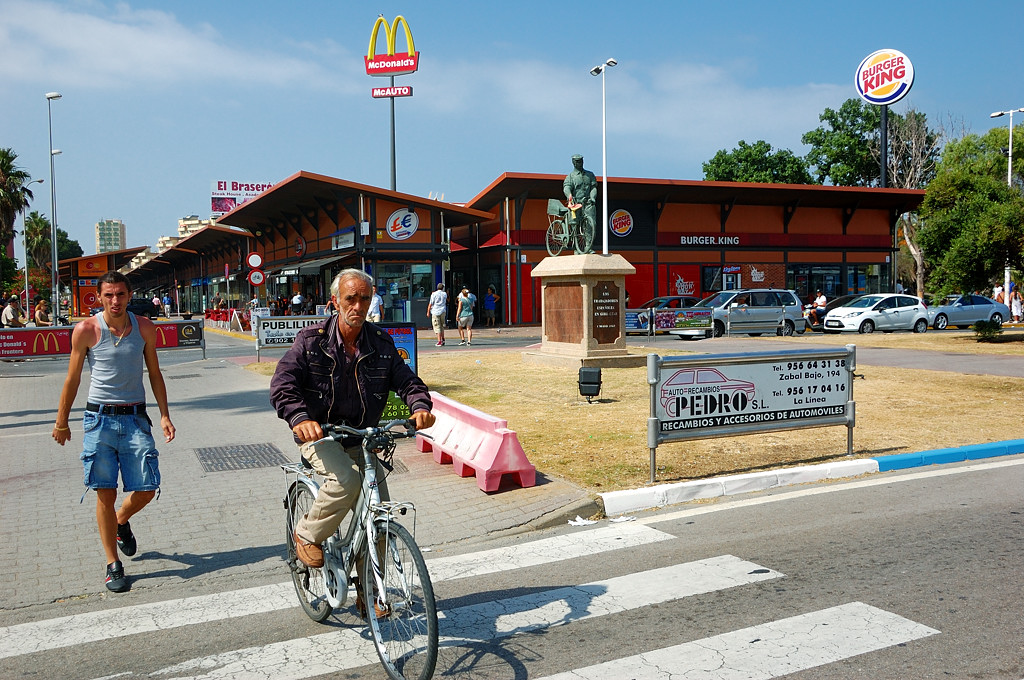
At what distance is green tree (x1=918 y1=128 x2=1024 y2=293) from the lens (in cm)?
2195

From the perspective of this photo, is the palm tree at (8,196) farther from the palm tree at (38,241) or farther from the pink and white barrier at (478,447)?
the pink and white barrier at (478,447)

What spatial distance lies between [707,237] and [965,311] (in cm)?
1224

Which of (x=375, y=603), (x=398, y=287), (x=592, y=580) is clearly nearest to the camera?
(x=375, y=603)

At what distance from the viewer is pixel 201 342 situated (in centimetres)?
1638

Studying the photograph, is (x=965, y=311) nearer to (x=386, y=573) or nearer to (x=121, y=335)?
(x=121, y=335)

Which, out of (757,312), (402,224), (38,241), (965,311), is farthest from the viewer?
(38,241)

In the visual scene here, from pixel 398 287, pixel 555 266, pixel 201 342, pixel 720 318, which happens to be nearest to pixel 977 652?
pixel 555 266

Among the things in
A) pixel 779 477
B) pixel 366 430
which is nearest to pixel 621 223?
pixel 779 477

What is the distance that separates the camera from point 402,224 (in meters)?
35.2

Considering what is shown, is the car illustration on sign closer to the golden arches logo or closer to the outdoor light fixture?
the outdoor light fixture

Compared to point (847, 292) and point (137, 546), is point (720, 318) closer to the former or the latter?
point (847, 292)

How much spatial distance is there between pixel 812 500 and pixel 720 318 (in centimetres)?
2211

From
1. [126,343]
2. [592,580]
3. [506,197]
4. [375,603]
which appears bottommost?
[592,580]

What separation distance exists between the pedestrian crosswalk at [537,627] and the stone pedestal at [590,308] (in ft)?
35.6
